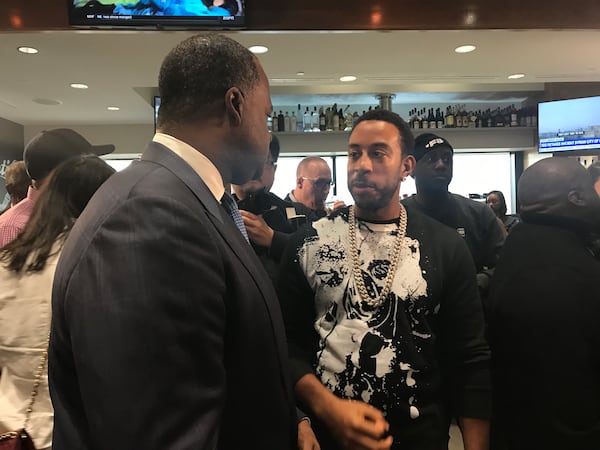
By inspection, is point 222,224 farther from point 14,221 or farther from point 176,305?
point 14,221

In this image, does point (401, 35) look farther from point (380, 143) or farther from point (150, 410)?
point (150, 410)

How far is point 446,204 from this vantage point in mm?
2402

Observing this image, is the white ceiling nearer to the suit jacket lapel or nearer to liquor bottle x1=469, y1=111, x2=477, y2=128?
liquor bottle x1=469, y1=111, x2=477, y2=128

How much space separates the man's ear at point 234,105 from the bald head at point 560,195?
1.20 metres

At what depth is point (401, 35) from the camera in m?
3.27

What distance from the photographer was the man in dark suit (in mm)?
608

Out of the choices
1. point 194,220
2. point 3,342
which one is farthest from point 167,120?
point 3,342

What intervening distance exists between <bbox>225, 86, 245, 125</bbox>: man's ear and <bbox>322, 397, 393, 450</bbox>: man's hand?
74 cm

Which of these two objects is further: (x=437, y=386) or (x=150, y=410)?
(x=437, y=386)

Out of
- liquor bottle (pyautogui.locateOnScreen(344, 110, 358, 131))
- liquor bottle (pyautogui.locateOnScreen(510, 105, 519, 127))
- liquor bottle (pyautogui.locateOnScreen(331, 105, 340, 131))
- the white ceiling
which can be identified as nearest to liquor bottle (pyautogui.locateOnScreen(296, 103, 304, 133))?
the white ceiling

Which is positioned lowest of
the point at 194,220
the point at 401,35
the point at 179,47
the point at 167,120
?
the point at 194,220

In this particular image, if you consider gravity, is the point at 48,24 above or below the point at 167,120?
above

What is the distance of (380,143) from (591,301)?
814 mm

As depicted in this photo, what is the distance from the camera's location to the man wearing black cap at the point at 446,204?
7.79 ft
